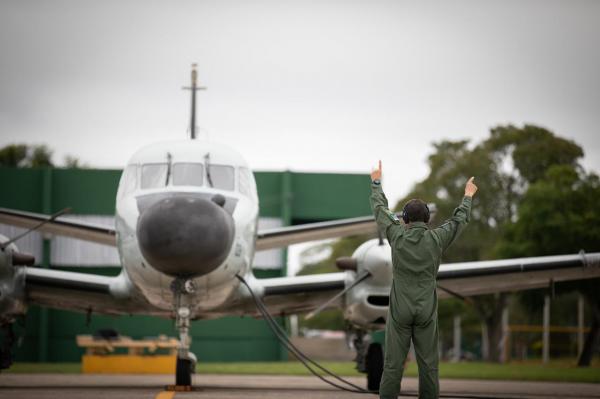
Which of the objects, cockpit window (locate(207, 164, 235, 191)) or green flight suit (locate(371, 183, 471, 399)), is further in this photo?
cockpit window (locate(207, 164, 235, 191))

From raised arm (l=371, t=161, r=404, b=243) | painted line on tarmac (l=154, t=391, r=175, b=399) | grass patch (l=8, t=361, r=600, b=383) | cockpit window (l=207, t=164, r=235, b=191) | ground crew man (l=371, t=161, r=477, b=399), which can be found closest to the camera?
ground crew man (l=371, t=161, r=477, b=399)

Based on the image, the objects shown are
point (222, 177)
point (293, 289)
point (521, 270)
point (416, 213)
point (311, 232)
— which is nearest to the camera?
point (416, 213)

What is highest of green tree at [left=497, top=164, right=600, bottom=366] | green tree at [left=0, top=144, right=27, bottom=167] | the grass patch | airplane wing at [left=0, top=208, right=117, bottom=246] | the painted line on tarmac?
green tree at [left=0, top=144, right=27, bottom=167]

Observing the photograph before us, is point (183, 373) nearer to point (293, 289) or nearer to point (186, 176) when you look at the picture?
point (186, 176)

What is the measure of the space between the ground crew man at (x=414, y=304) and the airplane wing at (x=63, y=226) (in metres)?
7.53

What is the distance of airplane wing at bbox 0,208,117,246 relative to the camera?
572 inches

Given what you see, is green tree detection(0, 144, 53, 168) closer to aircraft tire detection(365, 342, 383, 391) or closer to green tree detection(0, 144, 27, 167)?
green tree detection(0, 144, 27, 167)

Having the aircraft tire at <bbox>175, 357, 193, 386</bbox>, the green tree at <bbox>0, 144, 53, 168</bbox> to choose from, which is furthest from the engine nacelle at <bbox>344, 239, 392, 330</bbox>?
the green tree at <bbox>0, 144, 53, 168</bbox>

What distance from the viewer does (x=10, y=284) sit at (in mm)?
14562

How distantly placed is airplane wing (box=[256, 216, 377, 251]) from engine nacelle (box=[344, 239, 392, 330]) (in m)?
0.58

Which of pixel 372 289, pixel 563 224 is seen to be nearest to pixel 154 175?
pixel 372 289

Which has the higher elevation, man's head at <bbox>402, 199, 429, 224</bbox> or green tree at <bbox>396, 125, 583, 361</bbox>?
green tree at <bbox>396, 125, 583, 361</bbox>

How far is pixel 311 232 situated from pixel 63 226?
3.61 meters

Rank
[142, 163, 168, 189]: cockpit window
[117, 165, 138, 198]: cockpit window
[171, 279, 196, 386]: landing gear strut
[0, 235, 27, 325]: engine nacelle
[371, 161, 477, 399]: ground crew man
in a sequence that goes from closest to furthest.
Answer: [371, 161, 477, 399]: ground crew man
[171, 279, 196, 386]: landing gear strut
[142, 163, 168, 189]: cockpit window
[117, 165, 138, 198]: cockpit window
[0, 235, 27, 325]: engine nacelle
